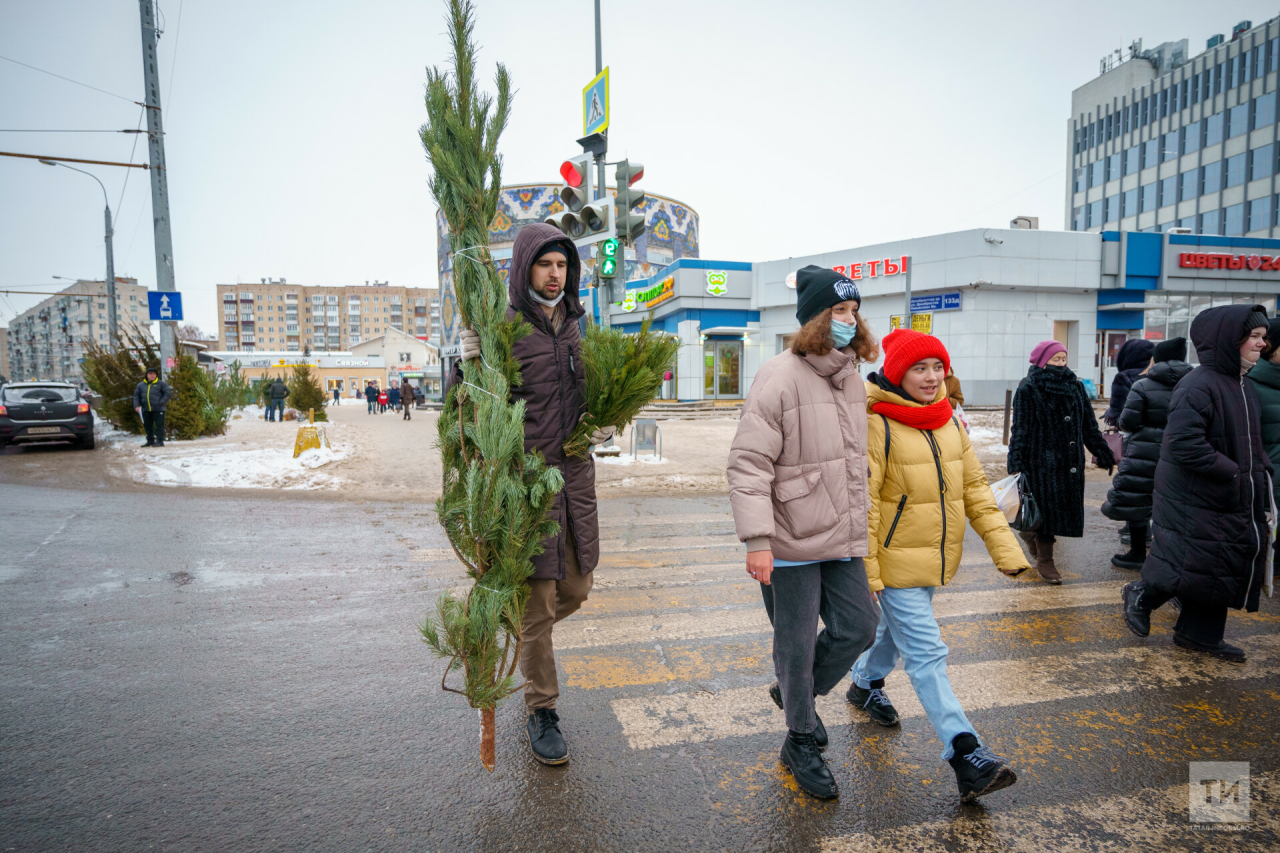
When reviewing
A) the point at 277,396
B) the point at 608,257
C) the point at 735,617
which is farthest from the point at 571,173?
the point at 277,396

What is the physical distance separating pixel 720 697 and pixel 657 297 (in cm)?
2860

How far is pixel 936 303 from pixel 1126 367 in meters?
18.4

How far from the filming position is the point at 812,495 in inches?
97.6

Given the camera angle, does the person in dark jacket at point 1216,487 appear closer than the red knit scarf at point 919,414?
No

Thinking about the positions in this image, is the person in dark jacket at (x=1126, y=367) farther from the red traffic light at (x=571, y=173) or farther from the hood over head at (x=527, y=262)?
the red traffic light at (x=571, y=173)

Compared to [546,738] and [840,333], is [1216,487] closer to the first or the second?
[840,333]

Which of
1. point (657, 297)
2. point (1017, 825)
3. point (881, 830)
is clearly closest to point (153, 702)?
point (881, 830)

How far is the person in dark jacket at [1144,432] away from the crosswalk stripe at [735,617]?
0.72 m

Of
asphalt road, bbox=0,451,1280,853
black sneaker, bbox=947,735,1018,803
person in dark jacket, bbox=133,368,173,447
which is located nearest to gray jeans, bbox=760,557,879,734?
asphalt road, bbox=0,451,1280,853

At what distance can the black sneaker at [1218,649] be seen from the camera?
145 inches

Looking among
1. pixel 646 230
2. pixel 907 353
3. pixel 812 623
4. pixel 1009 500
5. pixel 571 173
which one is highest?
pixel 646 230

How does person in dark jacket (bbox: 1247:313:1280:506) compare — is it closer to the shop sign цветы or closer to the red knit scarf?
the red knit scarf

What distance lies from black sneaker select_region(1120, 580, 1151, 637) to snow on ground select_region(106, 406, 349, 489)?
10.2 meters

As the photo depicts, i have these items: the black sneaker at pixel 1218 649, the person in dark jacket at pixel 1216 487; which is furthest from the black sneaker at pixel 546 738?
the black sneaker at pixel 1218 649
